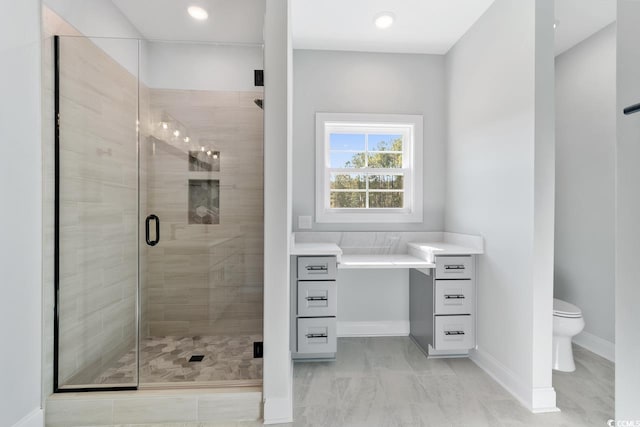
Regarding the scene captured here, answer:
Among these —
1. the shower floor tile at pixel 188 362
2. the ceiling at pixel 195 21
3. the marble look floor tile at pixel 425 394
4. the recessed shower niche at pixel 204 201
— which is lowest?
the marble look floor tile at pixel 425 394

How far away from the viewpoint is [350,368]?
2.31 m

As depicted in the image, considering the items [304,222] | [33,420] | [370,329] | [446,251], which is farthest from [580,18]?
[33,420]

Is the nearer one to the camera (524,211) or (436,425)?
(436,425)

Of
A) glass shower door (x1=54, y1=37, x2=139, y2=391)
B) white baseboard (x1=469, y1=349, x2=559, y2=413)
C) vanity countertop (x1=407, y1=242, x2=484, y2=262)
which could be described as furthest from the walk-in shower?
white baseboard (x1=469, y1=349, x2=559, y2=413)

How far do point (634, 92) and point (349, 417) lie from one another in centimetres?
190

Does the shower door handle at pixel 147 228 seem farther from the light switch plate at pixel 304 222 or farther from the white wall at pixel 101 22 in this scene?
the light switch plate at pixel 304 222

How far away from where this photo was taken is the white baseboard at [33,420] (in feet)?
4.99

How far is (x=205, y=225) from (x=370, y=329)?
1.78 metres

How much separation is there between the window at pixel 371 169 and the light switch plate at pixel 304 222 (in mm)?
91

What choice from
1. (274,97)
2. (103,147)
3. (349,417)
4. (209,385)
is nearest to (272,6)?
(274,97)

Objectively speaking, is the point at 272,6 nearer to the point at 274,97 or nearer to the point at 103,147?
the point at 274,97

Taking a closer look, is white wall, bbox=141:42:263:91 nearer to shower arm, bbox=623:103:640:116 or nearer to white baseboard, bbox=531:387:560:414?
shower arm, bbox=623:103:640:116

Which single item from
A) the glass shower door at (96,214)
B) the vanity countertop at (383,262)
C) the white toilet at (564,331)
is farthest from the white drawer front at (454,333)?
the glass shower door at (96,214)

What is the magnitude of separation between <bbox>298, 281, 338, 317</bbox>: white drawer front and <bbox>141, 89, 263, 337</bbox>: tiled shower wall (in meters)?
0.38
